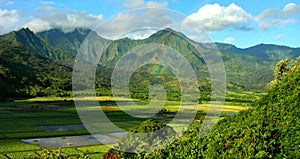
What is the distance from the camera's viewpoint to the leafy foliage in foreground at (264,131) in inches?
223

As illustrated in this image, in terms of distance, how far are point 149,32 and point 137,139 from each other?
212 inches

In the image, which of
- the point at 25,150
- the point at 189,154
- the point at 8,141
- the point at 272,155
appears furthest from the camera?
the point at 8,141

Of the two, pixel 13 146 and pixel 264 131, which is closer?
pixel 264 131

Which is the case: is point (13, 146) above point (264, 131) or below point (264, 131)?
below

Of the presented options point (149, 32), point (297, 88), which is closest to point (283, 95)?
point (297, 88)

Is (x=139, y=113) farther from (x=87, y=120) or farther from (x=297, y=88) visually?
(x=297, y=88)

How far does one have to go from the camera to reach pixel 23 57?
15850cm

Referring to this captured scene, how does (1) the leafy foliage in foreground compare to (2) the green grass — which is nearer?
(1) the leafy foliage in foreground

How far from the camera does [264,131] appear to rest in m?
5.94

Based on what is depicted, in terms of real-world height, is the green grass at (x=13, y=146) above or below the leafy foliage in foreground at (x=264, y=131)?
below

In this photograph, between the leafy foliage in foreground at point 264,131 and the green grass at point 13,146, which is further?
the green grass at point 13,146

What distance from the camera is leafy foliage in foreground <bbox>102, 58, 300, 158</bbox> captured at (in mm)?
5652

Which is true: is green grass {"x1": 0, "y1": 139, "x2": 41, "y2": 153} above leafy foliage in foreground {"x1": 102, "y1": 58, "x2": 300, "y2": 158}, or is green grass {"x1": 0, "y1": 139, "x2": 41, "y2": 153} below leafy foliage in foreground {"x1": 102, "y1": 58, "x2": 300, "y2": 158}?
below

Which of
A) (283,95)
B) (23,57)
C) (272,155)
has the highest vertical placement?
(23,57)
